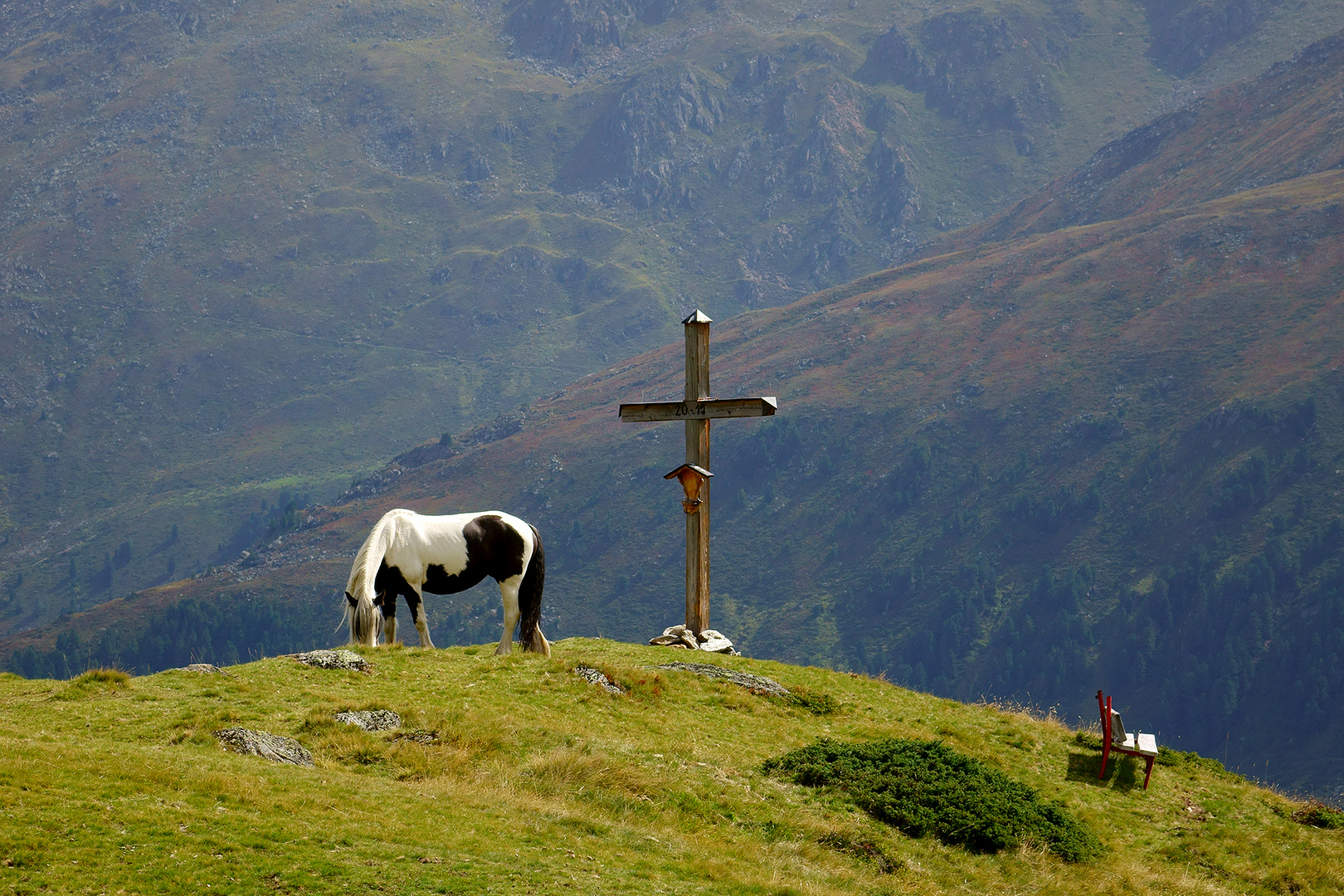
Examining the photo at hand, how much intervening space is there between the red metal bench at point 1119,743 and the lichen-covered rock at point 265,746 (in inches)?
534

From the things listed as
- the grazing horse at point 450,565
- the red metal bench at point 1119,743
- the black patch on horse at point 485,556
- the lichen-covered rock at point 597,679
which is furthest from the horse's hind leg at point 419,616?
the red metal bench at point 1119,743

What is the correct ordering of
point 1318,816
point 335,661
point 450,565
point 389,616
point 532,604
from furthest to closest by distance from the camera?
point 389,616 < point 532,604 < point 450,565 < point 335,661 < point 1318,816

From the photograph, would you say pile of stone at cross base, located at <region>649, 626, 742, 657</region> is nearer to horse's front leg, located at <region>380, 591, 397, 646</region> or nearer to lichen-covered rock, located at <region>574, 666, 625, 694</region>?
lichen-covered rock, located at <region>574, 666, 625, 694</region>

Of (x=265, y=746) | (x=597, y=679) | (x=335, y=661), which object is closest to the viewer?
(x=265, y=746)

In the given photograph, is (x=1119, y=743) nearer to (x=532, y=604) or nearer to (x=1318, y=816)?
(x=1318, y=816)

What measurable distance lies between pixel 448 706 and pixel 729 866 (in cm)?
616

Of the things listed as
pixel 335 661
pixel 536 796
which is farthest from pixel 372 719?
pixel 335 661

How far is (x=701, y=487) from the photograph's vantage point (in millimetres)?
26609

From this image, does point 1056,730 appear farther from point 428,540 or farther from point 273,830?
point 273,830

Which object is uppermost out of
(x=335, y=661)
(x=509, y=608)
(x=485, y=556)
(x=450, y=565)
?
(x=485, y=556)

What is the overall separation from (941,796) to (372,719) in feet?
28.4

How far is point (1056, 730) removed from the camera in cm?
2417

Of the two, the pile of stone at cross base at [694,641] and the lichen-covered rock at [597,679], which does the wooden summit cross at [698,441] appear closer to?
the pile of stone at cross base at [694,641]

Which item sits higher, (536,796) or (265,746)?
(265,746)
